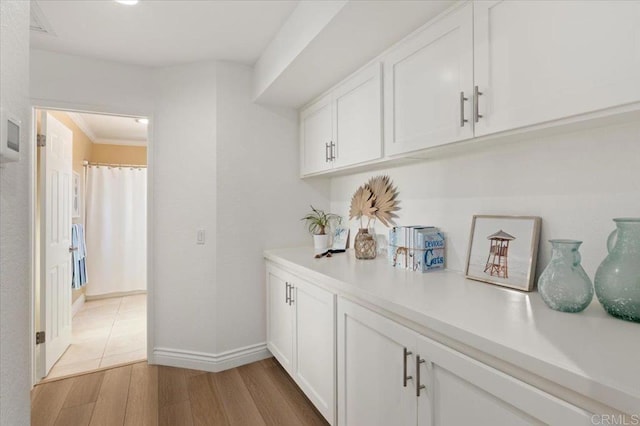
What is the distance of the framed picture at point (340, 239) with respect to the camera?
265 cm

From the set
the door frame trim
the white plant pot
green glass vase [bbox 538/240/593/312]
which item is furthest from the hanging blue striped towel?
green glass vase [bbox 538/240/593/312]

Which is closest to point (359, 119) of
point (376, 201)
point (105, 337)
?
point (376, 201)

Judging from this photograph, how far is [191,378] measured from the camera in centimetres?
243

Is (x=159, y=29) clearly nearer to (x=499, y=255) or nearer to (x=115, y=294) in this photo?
(x=499, y=255)

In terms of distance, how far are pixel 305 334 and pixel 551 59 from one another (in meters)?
1.78

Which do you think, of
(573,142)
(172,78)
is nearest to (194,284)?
(172,78)

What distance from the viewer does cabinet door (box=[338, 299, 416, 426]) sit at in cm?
122

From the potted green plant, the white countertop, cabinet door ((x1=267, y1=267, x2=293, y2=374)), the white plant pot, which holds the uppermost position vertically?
the potted green plant

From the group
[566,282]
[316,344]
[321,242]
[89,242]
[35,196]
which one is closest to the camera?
[566,282]

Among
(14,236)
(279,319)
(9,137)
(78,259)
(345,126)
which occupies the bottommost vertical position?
(279,319)

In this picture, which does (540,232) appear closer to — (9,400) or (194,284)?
(9,400)

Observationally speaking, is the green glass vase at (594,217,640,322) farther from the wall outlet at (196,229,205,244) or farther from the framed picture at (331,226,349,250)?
the wall outlet at (196,229,205,244)

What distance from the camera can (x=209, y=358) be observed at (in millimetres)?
2539

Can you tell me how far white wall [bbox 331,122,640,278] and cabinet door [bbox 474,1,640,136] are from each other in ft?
0.79
